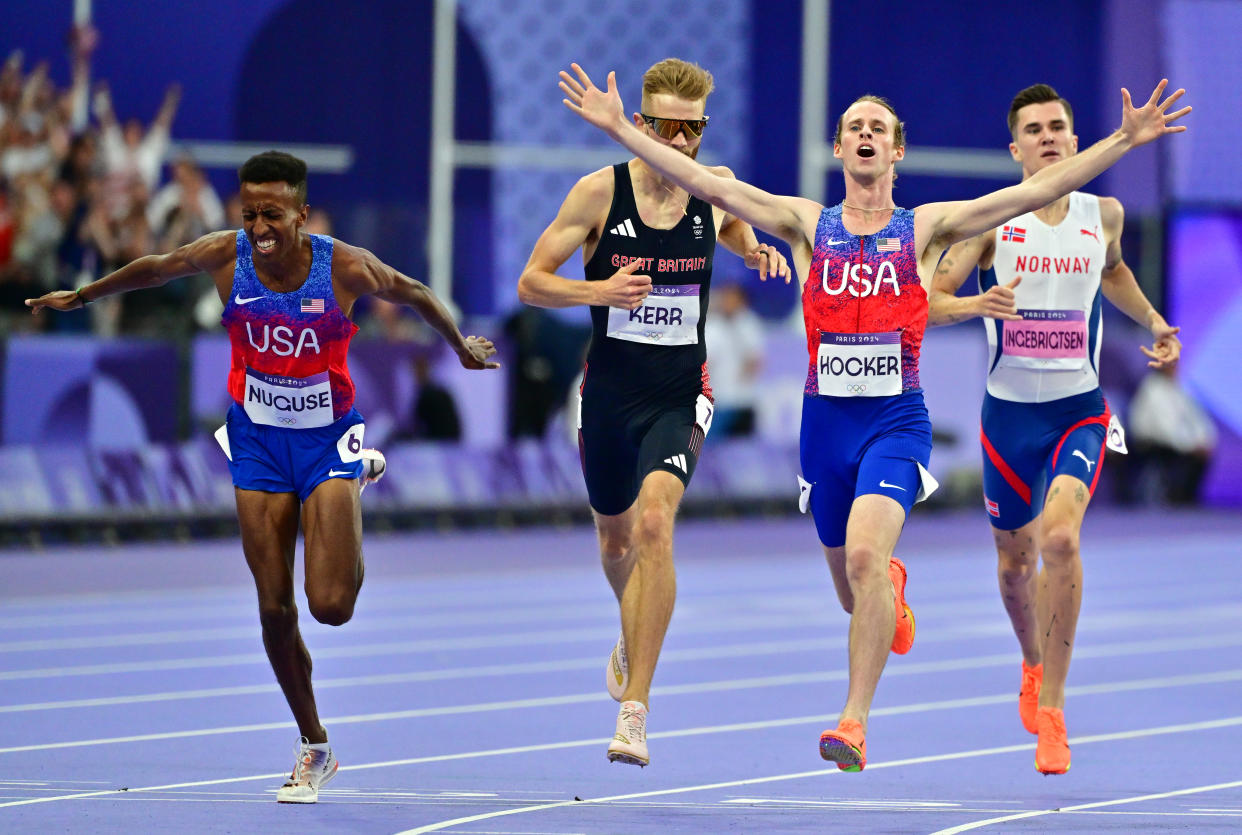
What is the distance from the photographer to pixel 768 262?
7.46 meters

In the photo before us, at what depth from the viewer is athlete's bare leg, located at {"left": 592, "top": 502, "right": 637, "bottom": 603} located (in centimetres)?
797

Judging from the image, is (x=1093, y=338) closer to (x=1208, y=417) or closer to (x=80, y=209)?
(x=80, y=209)

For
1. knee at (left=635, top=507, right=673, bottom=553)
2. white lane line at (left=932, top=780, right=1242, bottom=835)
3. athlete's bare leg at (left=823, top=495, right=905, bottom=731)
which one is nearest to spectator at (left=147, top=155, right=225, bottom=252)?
knee at (left=635, top=507, right=673, bottom=553)

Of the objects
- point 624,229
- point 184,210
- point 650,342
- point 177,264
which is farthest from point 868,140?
point 184,210

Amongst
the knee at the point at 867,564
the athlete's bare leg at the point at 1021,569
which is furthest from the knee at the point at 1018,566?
Result: the knee at the point at 867,564

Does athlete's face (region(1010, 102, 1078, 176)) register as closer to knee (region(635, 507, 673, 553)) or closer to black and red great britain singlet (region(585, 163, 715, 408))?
black and red great britain singlet (region(585, 163, 715, 408))

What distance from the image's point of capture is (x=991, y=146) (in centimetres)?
2359

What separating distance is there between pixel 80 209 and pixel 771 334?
7.01 meters

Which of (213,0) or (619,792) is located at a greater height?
(213,0)

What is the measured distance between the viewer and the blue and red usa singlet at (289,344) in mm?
6734

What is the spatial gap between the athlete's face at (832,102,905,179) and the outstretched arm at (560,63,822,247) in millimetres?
240

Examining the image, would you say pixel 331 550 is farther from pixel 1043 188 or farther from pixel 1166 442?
pixel 1166 442

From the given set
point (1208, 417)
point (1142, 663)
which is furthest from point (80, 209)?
point (1208, 417)

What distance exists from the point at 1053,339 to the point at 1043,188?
1198mm
